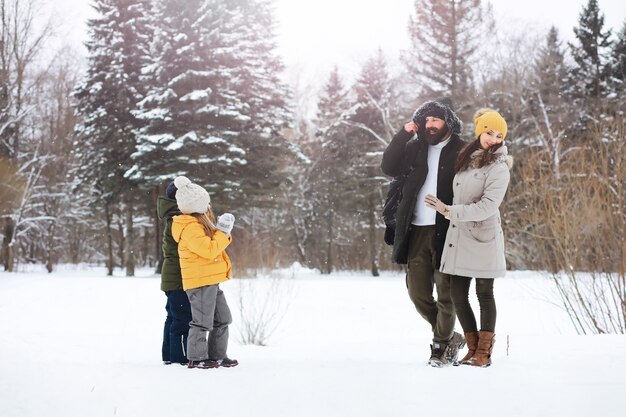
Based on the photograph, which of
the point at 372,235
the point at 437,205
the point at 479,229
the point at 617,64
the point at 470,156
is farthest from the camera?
the point at 617,64

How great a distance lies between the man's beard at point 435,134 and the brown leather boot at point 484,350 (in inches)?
55.4

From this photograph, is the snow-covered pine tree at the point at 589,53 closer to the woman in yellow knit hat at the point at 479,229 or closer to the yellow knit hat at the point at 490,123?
the yellow knit hat at the point at 490,123

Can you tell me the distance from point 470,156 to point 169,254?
243 centimetres

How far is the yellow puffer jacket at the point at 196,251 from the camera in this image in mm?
4152

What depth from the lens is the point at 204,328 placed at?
166 inches

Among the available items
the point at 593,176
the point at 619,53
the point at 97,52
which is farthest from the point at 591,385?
the point at 619,53

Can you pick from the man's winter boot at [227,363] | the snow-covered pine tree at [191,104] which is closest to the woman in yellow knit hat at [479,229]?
the man's winter boot at [227,363]

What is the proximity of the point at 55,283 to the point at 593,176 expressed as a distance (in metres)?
13.6

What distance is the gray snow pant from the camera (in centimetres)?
418

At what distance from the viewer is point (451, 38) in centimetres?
2169

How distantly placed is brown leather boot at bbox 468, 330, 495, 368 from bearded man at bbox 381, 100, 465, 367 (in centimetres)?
21

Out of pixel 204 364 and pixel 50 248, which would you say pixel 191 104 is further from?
pixel 204 364

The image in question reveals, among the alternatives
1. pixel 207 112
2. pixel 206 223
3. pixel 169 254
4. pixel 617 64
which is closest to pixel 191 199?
pixel 206 223

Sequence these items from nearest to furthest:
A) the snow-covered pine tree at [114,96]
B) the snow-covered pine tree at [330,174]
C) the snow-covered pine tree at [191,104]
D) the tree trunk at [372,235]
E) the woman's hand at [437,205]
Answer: the woman's hand at [437,205], the snow-covered pine tree at [191,104], the snow-covered pine tree at [114,96], the tree trunk at [372,235], the snow-covered pine tree at [330,174]
